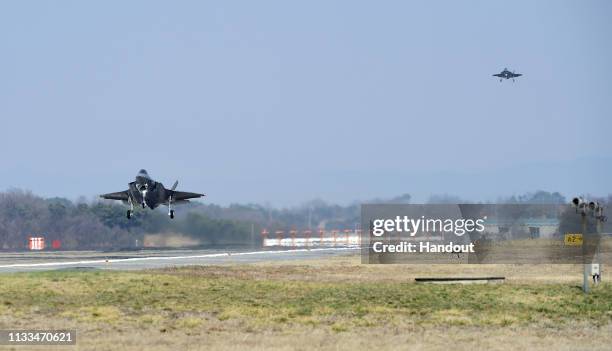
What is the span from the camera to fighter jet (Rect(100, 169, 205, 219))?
261ft

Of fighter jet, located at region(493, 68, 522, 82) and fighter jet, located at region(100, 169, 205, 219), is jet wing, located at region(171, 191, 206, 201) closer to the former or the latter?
fighter jet, located at region(100, 169, 205, 219)

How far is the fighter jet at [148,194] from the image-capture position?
79688mm

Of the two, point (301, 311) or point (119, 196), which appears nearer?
point (301, 311)

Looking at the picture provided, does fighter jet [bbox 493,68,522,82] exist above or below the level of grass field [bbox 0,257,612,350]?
above

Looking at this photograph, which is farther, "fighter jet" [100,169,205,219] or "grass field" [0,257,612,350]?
"fighter jet" [100,169,205,219]

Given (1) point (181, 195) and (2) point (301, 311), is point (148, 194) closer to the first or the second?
(1) point (181, 195)

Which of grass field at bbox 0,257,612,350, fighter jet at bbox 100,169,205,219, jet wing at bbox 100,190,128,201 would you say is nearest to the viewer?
grass field at bbox 0,257,612,350

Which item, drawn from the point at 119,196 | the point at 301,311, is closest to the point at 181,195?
the point at 119,196

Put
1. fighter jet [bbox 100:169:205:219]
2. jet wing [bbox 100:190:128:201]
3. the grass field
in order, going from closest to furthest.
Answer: the grass field
fighter jet [bbox 100:169:205:219]
jet wing [bbox 100:190:128:201]

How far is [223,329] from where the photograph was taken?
31938 mm

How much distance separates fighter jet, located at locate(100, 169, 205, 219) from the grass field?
2698cm

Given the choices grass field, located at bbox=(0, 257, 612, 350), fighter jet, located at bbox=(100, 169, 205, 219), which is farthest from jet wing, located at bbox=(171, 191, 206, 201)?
grass field, located at bbox=(0, 257, 612, 350)

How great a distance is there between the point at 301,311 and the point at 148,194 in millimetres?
45755

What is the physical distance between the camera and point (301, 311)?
3612 cm
